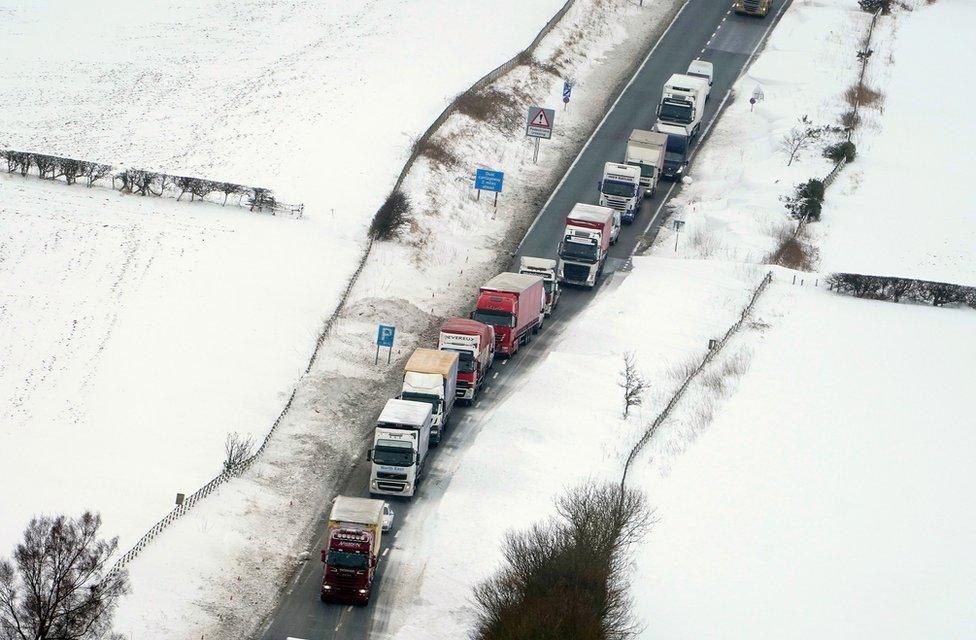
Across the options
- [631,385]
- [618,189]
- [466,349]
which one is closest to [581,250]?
[618,189]

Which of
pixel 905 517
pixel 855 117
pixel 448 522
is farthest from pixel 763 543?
pixel 855 117

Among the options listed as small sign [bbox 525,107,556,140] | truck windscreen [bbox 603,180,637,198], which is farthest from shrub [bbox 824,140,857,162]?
small sign [bbox 525,107,556,140]

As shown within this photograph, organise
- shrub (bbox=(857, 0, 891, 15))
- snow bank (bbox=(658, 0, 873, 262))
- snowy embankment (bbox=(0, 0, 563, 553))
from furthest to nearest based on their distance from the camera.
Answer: shrub (bbox=(857, 0, 891, 15)), snow bank (bbox=(658, 0, 873, 262)), snowy embankment (bbox=(0, 0, 563, 553))

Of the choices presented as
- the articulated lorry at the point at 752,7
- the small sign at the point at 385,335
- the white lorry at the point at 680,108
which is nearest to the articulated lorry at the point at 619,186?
the white lorry at the point at 680,108

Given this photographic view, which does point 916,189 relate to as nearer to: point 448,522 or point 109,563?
point 448,522

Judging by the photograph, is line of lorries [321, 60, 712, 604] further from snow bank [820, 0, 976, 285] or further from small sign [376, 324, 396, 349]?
snow bank [820, 0, 976, 285]

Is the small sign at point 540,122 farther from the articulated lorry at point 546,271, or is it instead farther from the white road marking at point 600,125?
the articulated lorry at point 546,271
